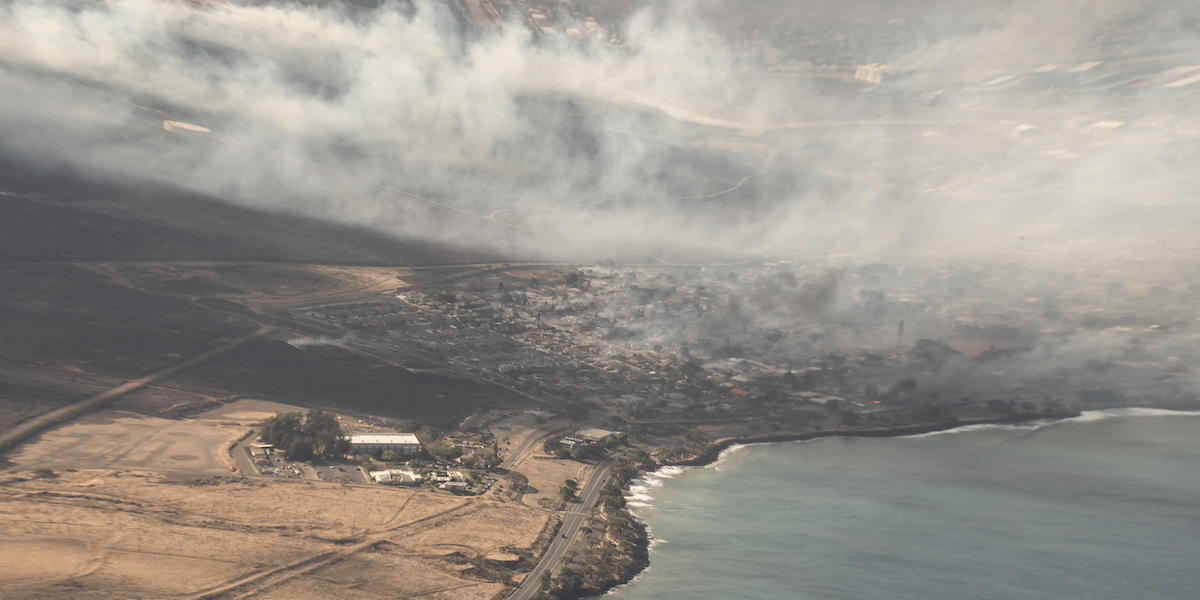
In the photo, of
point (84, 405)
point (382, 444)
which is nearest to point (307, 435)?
point (382, 444)

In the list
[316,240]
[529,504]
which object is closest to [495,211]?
[316,240]

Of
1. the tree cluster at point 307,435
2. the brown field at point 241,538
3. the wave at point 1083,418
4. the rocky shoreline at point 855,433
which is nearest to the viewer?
the brown field at point 241,538

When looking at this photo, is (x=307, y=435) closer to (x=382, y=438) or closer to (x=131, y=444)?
(x=382, y=438)

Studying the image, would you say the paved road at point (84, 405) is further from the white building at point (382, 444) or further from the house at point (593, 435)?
the house at point (593, 435)

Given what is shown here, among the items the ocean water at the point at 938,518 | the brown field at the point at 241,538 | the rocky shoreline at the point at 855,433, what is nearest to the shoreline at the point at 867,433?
the rocky shoreline at the point at 855,433

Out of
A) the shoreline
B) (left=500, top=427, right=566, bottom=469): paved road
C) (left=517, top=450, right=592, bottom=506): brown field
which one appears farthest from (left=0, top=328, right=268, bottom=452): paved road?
the shoreline

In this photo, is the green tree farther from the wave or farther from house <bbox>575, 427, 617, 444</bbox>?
the wave
